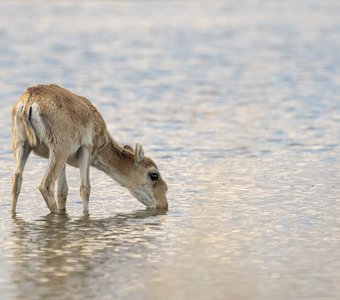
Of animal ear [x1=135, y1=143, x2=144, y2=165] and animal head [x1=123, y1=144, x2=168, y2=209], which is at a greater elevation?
animal ear [x1=135, y1=143, x2=144, y2=165]

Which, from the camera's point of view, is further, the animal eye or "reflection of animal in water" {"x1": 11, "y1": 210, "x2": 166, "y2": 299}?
the animal eye

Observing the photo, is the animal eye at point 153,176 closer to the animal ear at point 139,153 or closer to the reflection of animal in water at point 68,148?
the reflection of animal in water at point 68,148

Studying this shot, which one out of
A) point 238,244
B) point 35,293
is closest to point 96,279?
point 35,293

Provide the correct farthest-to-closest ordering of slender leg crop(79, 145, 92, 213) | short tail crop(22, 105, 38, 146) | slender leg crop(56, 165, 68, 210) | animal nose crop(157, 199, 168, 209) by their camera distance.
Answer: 1. animal nose crop(157, 199, 168, 209)
2. slender leg crop(56, 165, 68, 210)
3. slender leg crop(79, 145, 92, 213)
4. short tail crop(22, 105, 38, 146)

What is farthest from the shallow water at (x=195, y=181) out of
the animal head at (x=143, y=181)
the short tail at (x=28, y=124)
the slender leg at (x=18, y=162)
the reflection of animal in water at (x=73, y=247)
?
the short tail at (x=28, y=124)

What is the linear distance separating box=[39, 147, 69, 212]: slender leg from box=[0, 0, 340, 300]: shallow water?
24 centimetres

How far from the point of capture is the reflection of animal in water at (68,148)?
40.5ft

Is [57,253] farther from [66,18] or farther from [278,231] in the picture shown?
[66,18]

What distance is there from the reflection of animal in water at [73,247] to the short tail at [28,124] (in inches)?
33.9


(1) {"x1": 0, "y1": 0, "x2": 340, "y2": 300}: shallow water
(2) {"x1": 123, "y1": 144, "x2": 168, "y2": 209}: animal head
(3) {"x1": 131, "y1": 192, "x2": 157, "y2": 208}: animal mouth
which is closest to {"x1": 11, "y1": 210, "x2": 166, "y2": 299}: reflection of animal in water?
(1) {"x1": 0, "y1": 0, "x2": 340, "y2": 300}: shallow water

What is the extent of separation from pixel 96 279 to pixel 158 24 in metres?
36.7

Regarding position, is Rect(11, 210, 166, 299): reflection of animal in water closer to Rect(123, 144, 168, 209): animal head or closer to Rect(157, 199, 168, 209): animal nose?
Rect(157, 199, 168, 209): animal nose

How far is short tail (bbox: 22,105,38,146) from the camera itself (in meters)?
12.2

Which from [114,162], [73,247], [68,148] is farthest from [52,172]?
[73,247]
